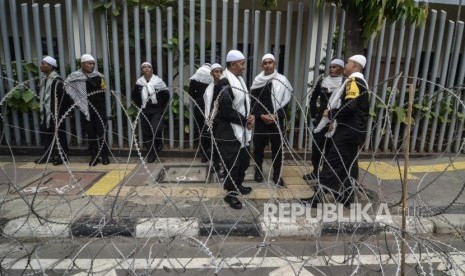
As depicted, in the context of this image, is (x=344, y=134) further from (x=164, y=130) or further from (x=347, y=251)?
(x=164, y=130)

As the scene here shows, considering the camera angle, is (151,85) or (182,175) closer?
(182,175)

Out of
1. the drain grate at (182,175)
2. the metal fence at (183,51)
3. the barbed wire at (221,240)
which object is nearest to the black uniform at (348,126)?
the barbed wire at (221,240)

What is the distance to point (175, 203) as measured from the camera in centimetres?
411

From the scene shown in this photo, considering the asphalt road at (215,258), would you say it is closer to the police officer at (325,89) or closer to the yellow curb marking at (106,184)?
the yellow curb marking at (106,184)

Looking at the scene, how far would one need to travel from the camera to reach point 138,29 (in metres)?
5.79

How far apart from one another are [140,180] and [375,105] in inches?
169

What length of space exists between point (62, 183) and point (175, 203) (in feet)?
5.80

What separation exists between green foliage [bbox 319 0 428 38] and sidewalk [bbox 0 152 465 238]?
1601 millimetres

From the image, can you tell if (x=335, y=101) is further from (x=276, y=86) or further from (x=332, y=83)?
(x=276, y=86)

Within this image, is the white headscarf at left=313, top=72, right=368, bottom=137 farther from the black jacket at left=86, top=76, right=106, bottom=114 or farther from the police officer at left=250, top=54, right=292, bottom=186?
the black jacket at left=86, top=76, right=106, bottom=114

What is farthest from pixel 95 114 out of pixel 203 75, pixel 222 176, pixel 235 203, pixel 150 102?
pixel 235 203

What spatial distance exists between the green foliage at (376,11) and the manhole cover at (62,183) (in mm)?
3794

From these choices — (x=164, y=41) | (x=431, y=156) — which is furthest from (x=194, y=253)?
(x=431, y=156)

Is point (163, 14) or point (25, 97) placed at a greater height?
point (163, 14)
